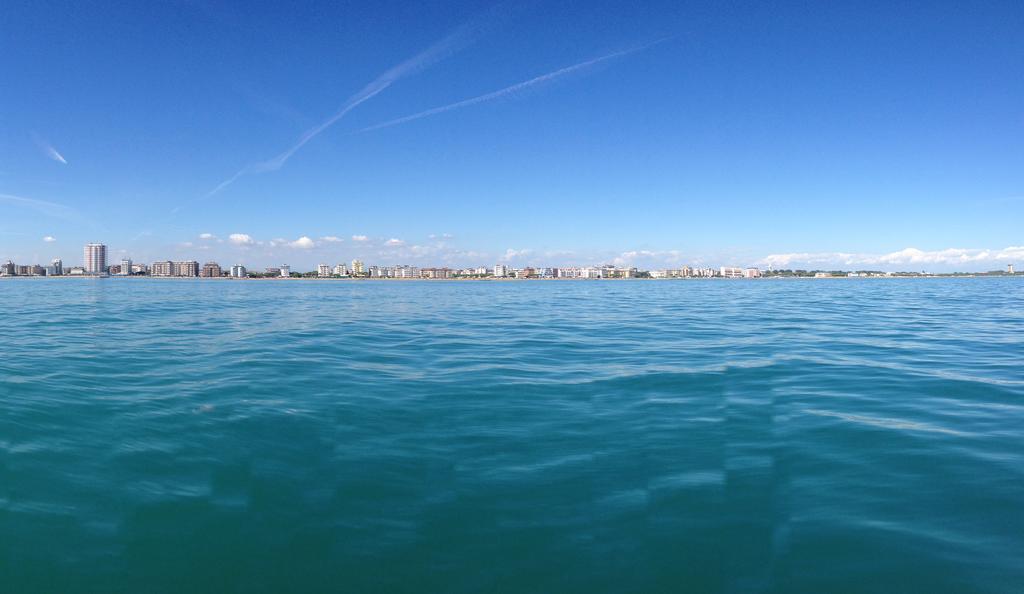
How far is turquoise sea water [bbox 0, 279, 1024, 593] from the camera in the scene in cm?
454

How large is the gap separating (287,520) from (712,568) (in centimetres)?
429

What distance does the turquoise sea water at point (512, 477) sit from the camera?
4539mm

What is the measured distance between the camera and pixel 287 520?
210 inches

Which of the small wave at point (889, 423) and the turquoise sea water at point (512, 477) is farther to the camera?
the small wave at point (889, 423)

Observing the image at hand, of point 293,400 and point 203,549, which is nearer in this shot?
point 203,549

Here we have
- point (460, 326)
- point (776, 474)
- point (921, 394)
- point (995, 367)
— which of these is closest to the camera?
point (776, 474)

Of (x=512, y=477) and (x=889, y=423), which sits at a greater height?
(x=889, y=423)

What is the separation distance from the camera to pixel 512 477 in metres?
6.31

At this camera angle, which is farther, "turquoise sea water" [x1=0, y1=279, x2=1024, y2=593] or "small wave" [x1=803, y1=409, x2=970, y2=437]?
"small wave" [x1=803, y1=409, x2=970, y2=437]

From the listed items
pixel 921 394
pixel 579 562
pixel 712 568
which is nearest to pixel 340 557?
pixel 579 562

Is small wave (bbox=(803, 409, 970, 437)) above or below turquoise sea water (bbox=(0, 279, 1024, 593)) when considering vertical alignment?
above

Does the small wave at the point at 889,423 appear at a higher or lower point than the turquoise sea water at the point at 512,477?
higher

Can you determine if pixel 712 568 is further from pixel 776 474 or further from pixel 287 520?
pixel 287 520

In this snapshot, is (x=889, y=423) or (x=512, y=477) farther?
(x=889, y=423)
